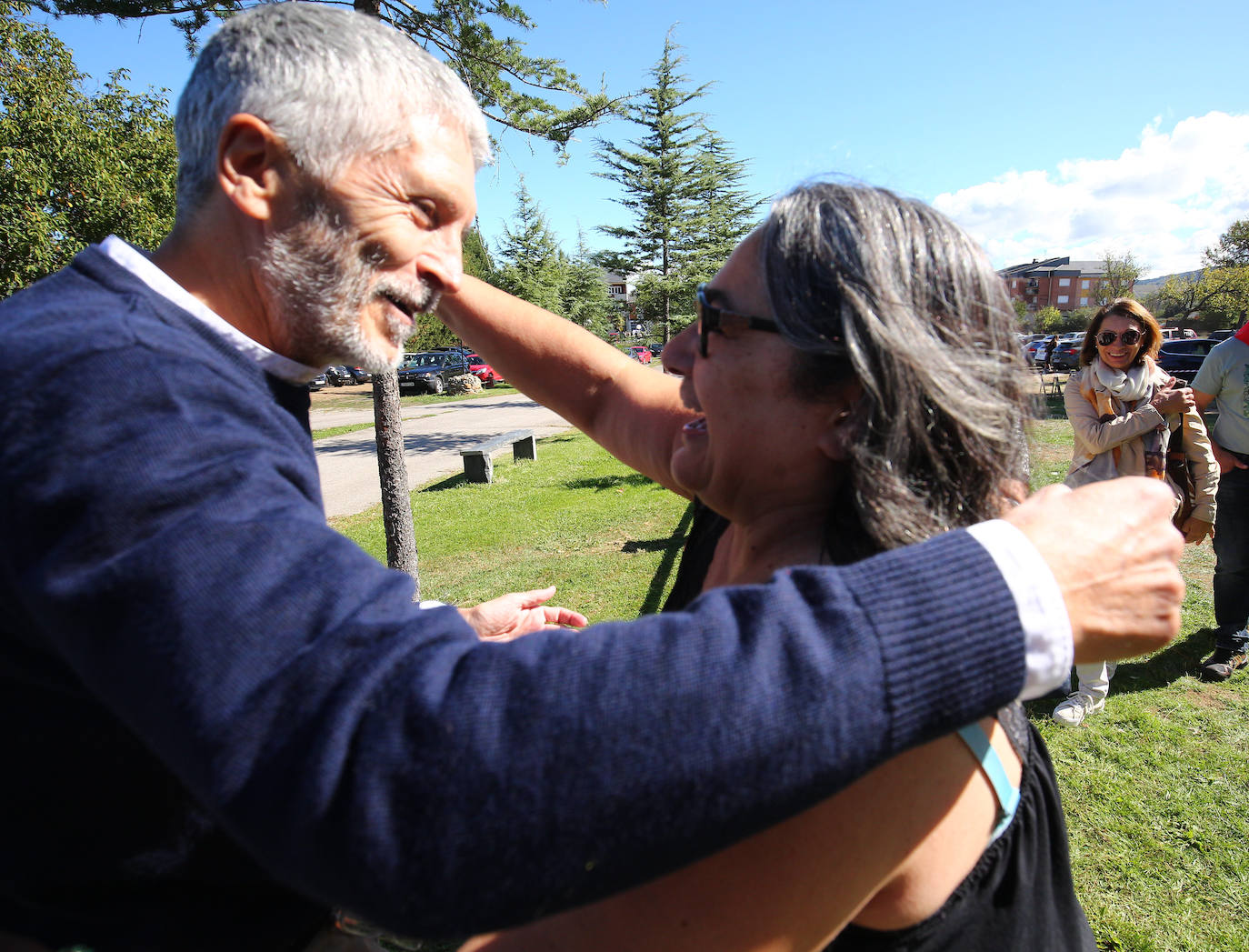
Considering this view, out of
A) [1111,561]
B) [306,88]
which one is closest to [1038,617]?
[1111,561]

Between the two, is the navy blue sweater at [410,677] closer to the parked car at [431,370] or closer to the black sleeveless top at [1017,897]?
the black sleeveless top at [1017,897]

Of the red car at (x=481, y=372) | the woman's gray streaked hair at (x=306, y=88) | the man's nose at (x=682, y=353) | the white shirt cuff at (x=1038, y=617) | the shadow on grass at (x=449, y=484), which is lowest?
the shadow on grass at (x=449, y=484)

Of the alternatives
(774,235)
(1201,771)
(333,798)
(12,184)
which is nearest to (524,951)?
(333,798)

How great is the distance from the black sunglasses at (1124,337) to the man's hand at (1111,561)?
4.65m

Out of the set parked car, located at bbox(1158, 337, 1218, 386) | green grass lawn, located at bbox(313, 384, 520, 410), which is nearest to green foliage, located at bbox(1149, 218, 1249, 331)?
parked car, located at bbox(1158, 337, 1218, 386)

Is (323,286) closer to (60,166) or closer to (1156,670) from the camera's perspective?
(1156,670)

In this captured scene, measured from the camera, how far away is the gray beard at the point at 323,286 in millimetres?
1483

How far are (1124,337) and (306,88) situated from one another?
5201 millimetres

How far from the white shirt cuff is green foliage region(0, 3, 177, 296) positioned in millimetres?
11212

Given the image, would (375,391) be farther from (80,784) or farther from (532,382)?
(80,784)

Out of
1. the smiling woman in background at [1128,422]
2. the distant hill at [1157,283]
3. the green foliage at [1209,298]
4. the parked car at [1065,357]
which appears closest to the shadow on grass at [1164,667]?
the smiling woman in background at [1128,422]

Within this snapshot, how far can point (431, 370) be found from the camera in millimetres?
34188

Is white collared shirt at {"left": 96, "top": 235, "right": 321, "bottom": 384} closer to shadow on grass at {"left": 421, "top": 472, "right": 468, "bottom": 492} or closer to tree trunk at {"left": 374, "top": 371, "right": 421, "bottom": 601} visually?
tree trunk at {"left": 374, "top": 371, "right": 421, "bottom": 601}

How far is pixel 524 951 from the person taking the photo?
1.13m
